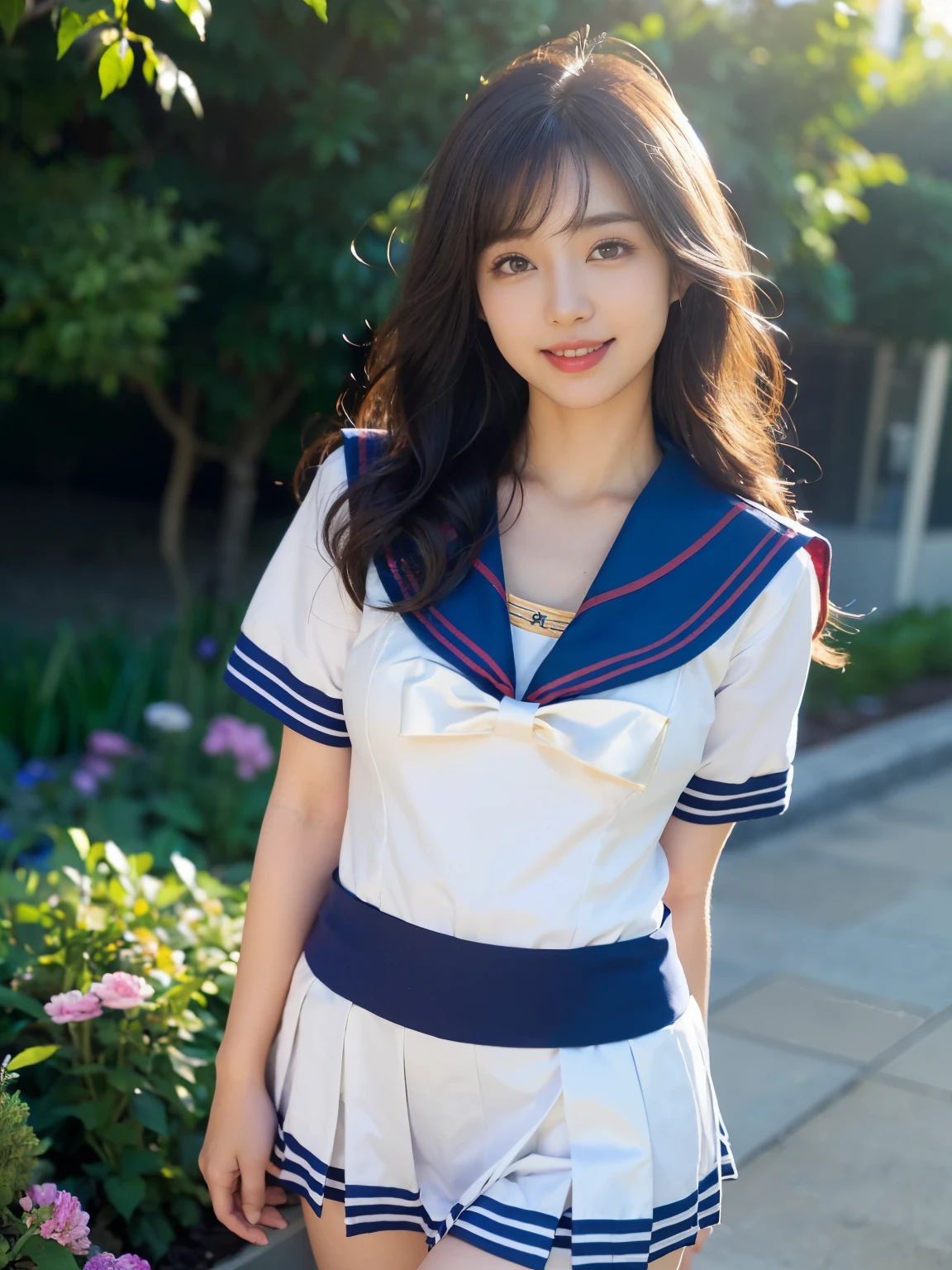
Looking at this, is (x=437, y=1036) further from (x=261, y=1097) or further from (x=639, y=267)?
(x=639, y=267)

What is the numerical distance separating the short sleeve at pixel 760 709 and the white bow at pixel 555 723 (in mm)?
145

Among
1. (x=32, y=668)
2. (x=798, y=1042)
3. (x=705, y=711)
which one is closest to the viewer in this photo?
(x=705, y=711)

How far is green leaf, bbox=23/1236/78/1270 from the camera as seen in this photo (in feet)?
4.89

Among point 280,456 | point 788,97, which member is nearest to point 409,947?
point 788,97

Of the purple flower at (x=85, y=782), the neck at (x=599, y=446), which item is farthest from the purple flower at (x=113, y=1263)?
the purple flower at (x=85, y=782)

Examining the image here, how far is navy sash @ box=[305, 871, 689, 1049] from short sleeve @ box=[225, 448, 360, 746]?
0.23 metres

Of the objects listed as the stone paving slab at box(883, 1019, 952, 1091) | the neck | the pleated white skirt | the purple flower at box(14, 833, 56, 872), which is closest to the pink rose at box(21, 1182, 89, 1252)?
the pleated white skirt

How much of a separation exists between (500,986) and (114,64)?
1.21 metres

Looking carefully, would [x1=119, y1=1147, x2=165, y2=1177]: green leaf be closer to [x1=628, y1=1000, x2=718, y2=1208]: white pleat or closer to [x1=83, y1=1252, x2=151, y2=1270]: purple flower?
[x1=83, y1=1252, x2=151, y2=1270]: purple flower

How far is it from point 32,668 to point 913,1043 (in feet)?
9.11

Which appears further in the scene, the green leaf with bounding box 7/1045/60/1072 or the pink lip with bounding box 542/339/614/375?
the green leaf with bounding box 7/1045/60/1072

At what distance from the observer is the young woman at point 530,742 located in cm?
138

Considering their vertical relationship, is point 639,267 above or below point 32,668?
above

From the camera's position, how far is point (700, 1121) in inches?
58.4
